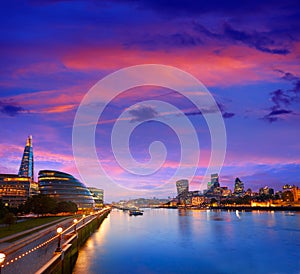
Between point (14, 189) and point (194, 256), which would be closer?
point (194, 256)

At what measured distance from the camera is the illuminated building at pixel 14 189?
15175cm

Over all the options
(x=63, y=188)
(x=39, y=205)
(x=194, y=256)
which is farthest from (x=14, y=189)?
(x=194, y=256)

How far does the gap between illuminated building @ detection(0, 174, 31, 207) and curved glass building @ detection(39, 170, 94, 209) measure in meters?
9.12

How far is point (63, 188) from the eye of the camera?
503 feet

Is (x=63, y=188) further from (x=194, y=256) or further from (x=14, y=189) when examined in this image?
(x=194, y=256)

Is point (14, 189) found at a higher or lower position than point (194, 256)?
higher

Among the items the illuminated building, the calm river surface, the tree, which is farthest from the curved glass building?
the calm river surface

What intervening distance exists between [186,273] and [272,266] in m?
9.74

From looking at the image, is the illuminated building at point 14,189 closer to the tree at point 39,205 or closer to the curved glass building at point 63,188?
the curved glass building at point 63,188

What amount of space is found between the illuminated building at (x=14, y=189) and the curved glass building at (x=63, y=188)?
9.12 m

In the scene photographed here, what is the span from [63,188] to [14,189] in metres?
23.6

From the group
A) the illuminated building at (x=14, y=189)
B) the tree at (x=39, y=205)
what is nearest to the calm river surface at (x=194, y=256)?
the tree at (x=39, y=205)

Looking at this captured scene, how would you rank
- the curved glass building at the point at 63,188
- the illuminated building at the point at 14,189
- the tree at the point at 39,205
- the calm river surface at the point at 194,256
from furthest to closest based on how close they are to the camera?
the illuminated building at the point at 14,189, the curved glass building at the point at 63,188, the tree at the point at 39,205, the calm river surface at the point at 194,256

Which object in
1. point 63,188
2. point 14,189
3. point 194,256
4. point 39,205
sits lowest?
point 194,256
